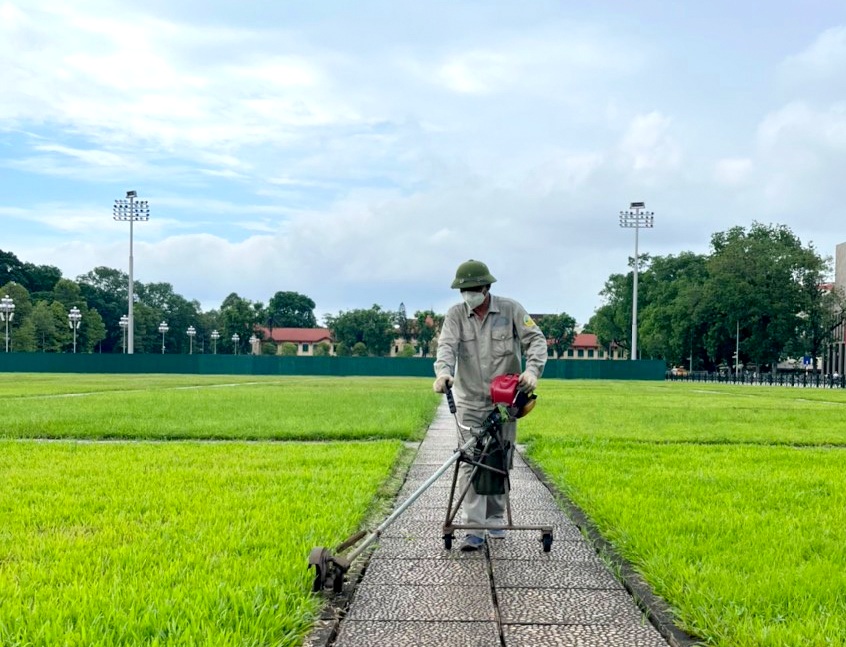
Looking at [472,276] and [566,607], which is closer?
[566,607]

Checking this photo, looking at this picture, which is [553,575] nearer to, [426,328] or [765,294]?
[765,294]

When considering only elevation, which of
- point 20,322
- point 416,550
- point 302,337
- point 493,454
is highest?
point 20,322

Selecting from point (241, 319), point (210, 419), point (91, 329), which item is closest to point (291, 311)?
point (241, 319)

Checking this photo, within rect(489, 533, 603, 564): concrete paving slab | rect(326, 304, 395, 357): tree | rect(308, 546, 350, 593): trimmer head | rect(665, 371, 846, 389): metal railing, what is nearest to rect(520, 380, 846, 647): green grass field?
rect(489, 533, 603, 564): concrete paving slab

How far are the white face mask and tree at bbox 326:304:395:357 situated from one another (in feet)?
309

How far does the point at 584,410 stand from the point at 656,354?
61090 millimetres

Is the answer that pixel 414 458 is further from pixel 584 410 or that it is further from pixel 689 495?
pixel 584 410

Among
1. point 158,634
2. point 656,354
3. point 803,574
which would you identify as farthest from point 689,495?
point 656,354

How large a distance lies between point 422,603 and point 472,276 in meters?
1.96

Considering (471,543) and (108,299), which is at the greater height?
(108,299)

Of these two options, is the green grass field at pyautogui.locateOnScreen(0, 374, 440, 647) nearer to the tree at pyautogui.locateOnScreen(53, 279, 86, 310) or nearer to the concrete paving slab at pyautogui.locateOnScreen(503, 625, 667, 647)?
the concrete paving slab at pyautogui.locateOnScreen(503, 625, 667, 647)

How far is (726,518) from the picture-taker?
542 cm

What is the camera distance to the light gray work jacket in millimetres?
5012

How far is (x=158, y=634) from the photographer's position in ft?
10.4
